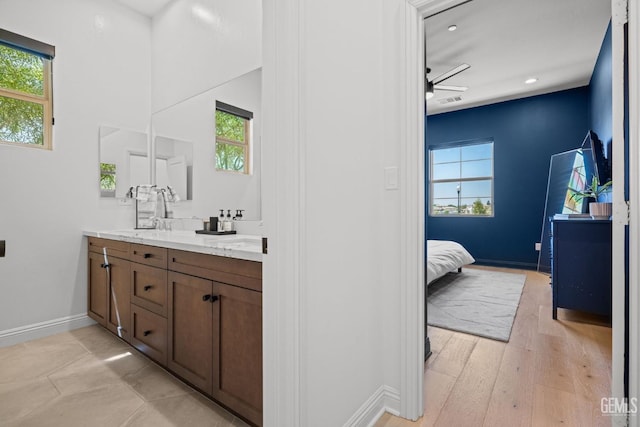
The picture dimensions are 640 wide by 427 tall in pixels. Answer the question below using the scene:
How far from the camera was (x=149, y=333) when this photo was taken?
6.42 feet

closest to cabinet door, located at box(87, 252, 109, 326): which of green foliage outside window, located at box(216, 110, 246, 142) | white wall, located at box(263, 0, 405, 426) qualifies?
green foliage outside window, located at box(216, 110, 246, 142)

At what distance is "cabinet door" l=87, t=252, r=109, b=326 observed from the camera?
8.13 ft

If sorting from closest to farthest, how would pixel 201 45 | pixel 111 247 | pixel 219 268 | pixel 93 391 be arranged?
pixel 219 268 → pixel 93 391 → pixel 111 247 → pixel 201 45

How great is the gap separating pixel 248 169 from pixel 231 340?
4.27 ft

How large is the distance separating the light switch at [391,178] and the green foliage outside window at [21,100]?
2.81 meters

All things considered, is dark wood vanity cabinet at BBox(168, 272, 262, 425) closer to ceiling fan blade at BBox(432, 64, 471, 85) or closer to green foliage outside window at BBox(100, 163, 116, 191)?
green foliage outside window at BBox(100, 163, 116, 191)

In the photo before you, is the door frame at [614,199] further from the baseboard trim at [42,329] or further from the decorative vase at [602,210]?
the baseboard trim at [42,329]

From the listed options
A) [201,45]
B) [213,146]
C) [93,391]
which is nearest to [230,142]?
[213,146]

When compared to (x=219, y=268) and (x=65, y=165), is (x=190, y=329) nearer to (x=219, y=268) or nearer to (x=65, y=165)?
(x=219, y=268)

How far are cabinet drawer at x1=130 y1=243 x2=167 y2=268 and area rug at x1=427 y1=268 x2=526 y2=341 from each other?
2.23 m

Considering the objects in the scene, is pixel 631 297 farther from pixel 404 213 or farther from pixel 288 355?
pixel 288 355

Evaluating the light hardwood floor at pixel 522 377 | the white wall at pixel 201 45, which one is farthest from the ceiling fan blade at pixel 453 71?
the light hardwood floor at pixel 522 377

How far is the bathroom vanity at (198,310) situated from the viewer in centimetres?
135

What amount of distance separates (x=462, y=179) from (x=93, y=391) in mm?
5973
